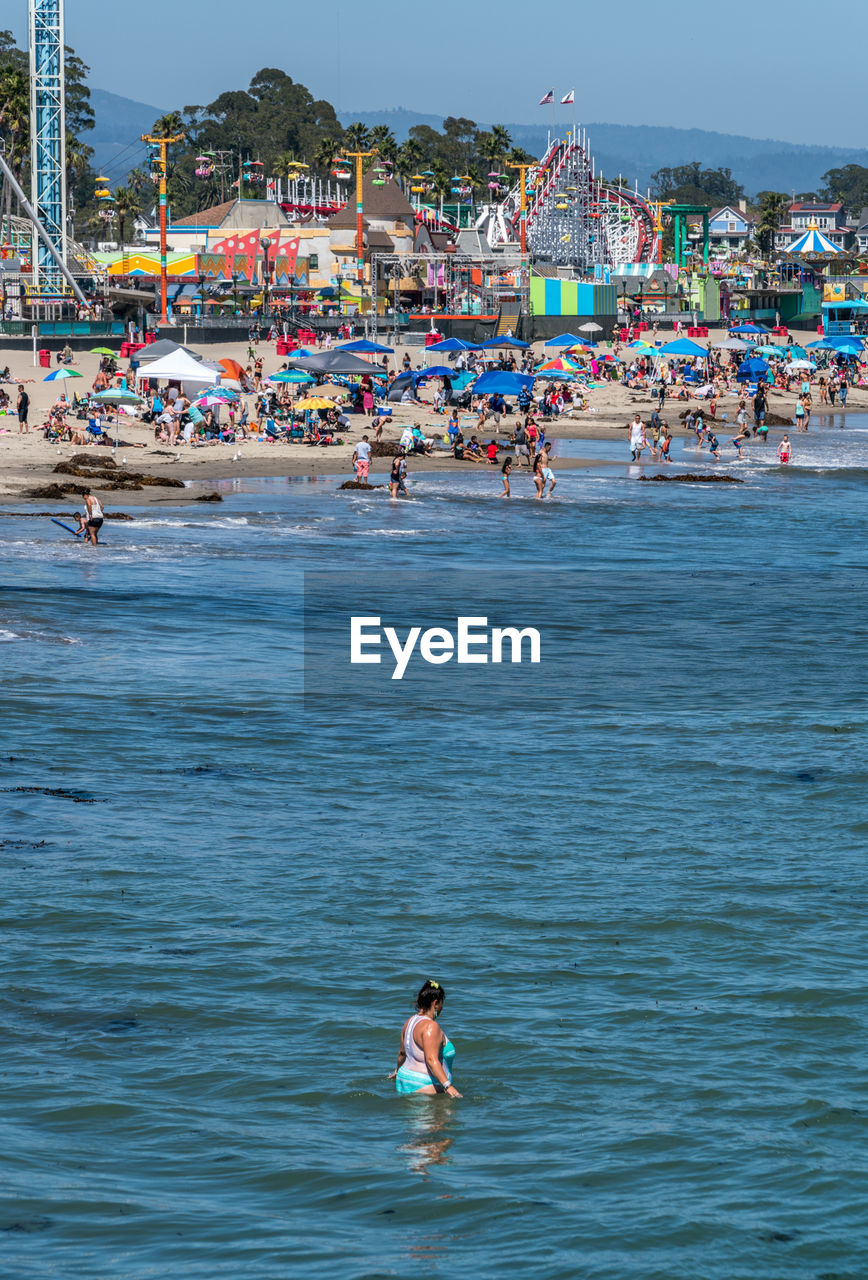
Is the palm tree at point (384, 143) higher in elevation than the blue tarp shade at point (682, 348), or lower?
higher

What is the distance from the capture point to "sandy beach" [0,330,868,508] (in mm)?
35375

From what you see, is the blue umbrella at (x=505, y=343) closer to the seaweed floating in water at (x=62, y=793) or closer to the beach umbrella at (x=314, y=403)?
the beach umbrella at (x=314, y=403)

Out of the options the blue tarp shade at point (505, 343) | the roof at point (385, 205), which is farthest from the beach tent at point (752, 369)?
the roof at point (385, 205)

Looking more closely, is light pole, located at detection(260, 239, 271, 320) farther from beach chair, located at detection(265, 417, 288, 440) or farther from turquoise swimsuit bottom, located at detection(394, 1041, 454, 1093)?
turquoise swimsuit bottom, located at detection(394, 1041, 454, 1093)

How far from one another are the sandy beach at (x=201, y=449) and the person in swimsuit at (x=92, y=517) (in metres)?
5.33

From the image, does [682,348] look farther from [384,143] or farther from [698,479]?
[384,143]

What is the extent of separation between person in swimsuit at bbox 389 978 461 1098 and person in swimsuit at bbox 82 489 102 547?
1922cm

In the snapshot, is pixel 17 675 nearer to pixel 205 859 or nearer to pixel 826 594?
pixel 205 859

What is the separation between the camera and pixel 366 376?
167ft

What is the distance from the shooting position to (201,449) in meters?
40.9

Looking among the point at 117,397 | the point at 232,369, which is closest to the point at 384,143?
the point at 232,369

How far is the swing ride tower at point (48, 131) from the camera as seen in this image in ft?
246

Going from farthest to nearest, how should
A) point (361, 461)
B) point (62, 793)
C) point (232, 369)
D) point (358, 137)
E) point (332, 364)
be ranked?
point (358, 137)
point (232, 369)
point (332, 364)
point (361, 461)
point (62, 793)

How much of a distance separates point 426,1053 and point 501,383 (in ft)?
123
